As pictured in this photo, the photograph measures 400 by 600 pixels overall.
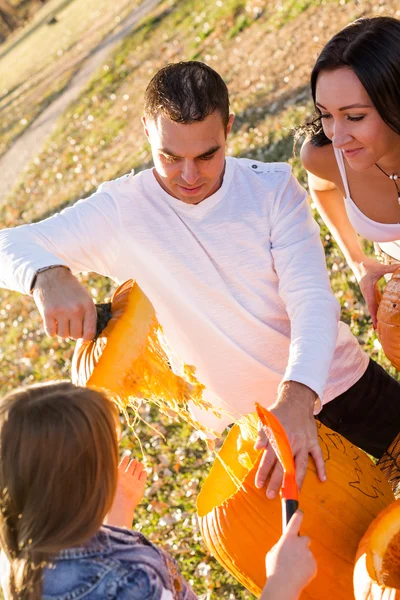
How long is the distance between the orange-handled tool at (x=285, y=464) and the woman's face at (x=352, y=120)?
4.48ft

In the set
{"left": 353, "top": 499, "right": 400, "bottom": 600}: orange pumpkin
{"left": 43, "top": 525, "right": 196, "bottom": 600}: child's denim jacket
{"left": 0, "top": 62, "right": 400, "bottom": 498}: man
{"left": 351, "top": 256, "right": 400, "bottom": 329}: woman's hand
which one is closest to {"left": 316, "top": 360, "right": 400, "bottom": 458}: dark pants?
{"left": 0, "top": 62, "right": 400, "bottom": 498}: man

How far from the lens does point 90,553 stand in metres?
2.15

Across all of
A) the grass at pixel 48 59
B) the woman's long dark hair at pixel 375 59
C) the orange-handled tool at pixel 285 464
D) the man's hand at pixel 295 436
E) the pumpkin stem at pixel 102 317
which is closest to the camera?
the orange-handled tool at pixel 285 464

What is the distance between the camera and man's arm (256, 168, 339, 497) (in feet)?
8.46

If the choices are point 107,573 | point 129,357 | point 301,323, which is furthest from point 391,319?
point 107,573

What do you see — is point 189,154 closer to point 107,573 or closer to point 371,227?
point 371,227

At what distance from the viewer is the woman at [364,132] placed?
10.2 ft

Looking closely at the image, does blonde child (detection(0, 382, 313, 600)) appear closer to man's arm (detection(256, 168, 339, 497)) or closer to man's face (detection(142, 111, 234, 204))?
man's arm (detection(256, 168, 339, 497))

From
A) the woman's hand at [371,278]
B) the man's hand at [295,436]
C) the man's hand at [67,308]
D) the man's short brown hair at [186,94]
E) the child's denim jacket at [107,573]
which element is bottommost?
the woman's hand at [371,278]

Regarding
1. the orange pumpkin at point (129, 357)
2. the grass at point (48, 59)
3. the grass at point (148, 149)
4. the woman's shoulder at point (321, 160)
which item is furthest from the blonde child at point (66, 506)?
the grass at point (48, 59)

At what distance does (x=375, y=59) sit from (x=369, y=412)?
1501mm

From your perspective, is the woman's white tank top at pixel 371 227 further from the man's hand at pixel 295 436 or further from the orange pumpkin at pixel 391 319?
the man's hand at pixel 295 436

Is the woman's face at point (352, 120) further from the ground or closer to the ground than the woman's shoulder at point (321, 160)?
further from the ground

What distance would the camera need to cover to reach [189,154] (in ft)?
9.78
